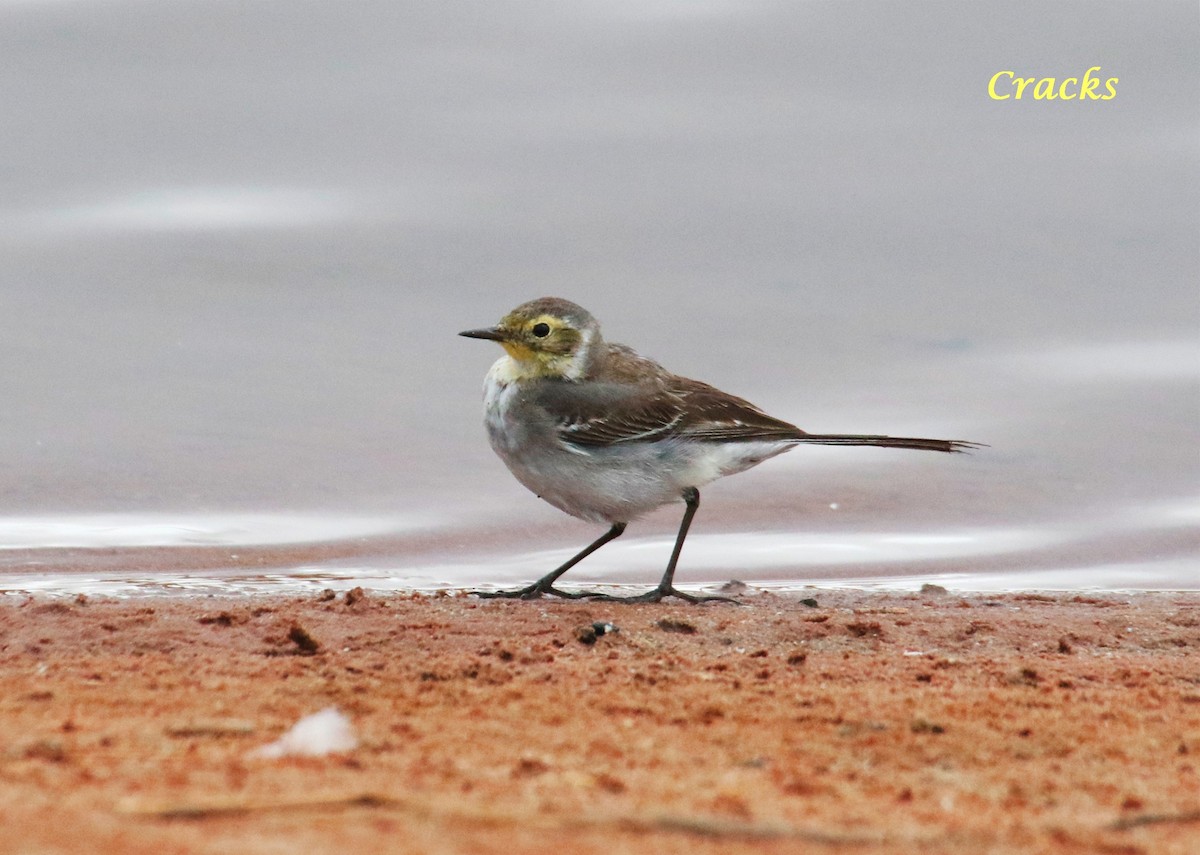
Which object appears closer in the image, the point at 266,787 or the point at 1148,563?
the point at 266,787

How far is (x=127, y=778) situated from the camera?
10.6 feet

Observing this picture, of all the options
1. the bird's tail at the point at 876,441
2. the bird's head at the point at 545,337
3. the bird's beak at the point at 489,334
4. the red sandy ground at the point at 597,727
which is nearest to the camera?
the red sandy ground at the point at 597,727

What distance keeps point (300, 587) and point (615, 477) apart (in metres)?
1.47

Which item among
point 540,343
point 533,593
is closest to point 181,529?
point 540,343

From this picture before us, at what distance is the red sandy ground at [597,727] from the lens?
9.53ft

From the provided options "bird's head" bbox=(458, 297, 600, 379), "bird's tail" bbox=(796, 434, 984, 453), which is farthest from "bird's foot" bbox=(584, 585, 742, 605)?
"bird's head" bbox=(458, 297, 600, 379)

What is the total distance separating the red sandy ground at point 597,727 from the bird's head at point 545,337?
1468mm

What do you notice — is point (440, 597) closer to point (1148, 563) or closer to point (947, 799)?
point (947, 799)

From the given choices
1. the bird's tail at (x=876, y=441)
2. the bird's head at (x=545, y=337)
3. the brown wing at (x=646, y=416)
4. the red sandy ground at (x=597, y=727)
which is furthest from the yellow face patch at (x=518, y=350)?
the red sandy ground at (x=597, y=727)

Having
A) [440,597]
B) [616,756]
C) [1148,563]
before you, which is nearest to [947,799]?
[616,756]

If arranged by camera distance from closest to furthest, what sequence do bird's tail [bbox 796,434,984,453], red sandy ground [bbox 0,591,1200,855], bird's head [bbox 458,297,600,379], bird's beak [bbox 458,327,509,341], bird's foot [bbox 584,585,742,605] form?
red sandy ground [bbox 0,591,1200,855], bird's foot [bbox 584,585,742,605], bird's tail [bbox 796,434,984,453], bird's beak [bbox 458,327,509,341], bird's head [bbox 458,297,600,379]

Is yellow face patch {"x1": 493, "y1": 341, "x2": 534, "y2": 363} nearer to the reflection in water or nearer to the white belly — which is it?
the white belly

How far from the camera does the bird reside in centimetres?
711

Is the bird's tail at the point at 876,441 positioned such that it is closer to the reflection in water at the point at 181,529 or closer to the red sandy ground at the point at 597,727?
the red sandy ground at the point at 597,727
